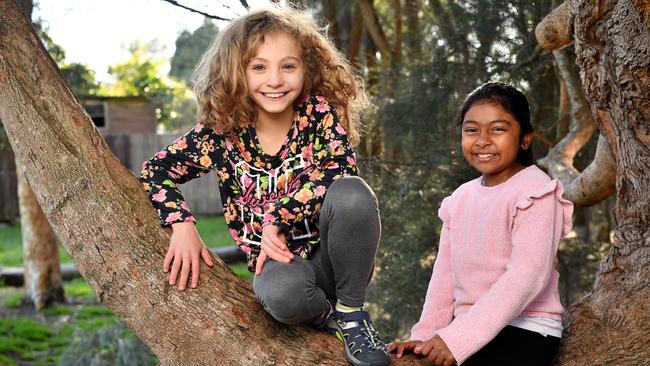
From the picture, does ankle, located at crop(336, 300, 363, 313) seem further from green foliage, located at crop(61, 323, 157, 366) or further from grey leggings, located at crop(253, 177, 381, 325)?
green foliage, located at crop(61, 323, 157, 366)

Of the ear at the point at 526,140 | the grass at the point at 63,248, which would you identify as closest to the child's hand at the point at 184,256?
the ear at the point at 526,140

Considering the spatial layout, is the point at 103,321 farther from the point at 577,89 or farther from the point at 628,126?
the point at 628,126

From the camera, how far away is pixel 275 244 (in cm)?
221

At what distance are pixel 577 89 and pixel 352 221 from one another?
2.71 meters

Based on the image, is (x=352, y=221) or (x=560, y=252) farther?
(x=560, y=252)

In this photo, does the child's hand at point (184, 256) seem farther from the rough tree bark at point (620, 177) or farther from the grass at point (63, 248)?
the grass at point (63, 248)

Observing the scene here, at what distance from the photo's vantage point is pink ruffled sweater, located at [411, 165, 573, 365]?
2.17m

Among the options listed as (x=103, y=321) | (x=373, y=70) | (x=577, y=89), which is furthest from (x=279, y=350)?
(x=103, y=321)

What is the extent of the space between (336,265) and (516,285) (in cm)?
48

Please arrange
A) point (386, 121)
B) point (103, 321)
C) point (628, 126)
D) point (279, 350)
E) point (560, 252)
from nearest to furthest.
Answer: point (279, 350) → point (628, 126) → point (386, 121) → point (560, 252) → point (103, 321)

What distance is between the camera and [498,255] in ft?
7.66

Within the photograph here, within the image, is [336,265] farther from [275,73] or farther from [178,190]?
[275,73]

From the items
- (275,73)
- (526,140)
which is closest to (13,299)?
(275,73)

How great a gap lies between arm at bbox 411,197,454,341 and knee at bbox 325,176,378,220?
469 millimetres
